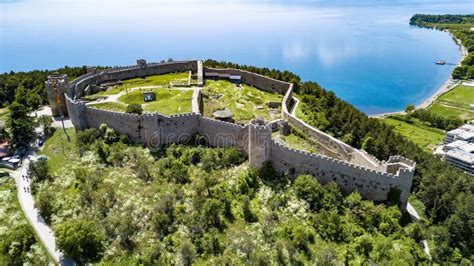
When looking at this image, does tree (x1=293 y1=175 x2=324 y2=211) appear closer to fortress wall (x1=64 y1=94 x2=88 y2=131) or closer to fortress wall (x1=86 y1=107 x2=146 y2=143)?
fortress wall (x1=86 y1=107 x2=146 y2=143)

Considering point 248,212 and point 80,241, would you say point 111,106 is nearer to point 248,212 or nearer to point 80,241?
point 80,241

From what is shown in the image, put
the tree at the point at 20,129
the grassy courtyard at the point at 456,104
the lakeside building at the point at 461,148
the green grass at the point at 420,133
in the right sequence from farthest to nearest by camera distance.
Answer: the grassy courtyard at the point at 456,104
the green grass at the point at 420,133
the lakeside building at the point at 461,148
the tree at the point at 20,129

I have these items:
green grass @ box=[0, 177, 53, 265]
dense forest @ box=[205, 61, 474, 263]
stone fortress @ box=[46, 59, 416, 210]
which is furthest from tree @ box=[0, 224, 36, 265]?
dense forest @ box=[205, 61, 474, 263]

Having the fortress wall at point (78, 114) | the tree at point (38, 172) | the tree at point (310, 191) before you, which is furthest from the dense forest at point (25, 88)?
the tree at point (310, 191)

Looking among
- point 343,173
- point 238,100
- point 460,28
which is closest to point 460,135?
point 238,100

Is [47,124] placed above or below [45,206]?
above

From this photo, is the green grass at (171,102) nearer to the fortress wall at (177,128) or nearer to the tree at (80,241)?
the fortress wall at (177,128)

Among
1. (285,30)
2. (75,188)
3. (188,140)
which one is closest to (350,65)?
(285,30)
